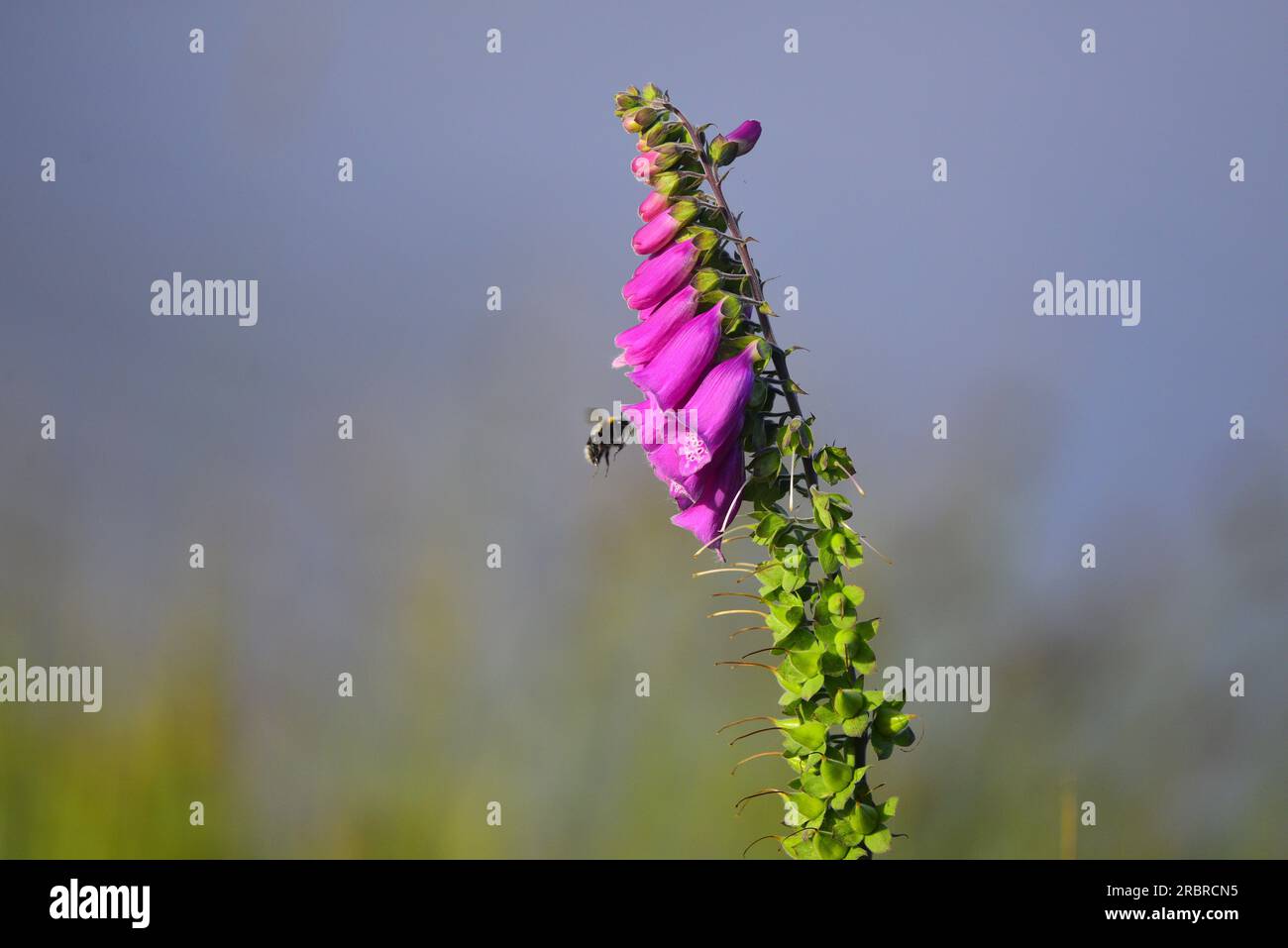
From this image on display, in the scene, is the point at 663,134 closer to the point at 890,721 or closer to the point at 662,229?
the point at 662,229

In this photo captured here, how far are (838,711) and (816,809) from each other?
9cm

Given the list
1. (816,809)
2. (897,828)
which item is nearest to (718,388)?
(816,809)

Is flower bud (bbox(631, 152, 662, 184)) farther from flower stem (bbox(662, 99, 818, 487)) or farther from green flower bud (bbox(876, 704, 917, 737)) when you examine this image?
green flower bud (bbox(876, 704, 917, 737))

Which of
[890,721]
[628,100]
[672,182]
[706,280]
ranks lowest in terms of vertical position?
[890,721]

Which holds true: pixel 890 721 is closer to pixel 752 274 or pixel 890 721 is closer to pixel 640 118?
pixel 752 274

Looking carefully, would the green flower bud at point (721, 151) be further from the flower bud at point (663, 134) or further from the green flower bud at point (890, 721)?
the green flower bud at point (890, 721)

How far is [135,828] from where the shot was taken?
103 inches

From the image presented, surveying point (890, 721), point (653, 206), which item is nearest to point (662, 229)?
point (653, 206)

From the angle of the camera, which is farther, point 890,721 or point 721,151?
point 721,151

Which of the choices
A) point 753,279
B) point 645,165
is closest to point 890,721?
point 753,279

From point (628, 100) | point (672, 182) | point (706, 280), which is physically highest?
point (628, 100)

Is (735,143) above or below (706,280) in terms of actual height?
above

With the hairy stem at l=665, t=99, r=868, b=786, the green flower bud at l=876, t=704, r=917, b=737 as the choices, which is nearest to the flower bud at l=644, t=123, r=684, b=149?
the hairy stem at l=665, t=99, r=868, b=786

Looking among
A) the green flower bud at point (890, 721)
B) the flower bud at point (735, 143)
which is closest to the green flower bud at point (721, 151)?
the flower bud at point (735, 143)
